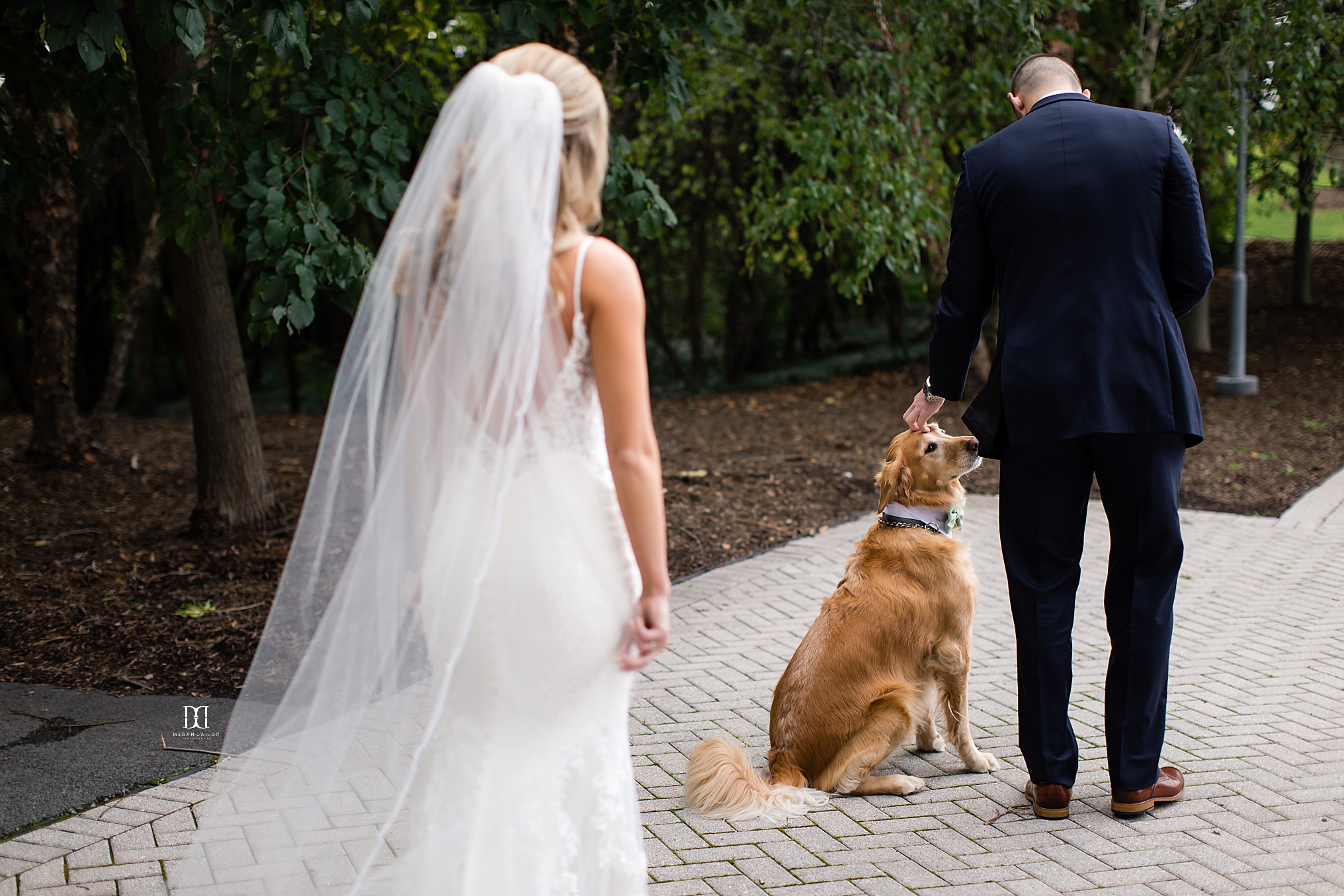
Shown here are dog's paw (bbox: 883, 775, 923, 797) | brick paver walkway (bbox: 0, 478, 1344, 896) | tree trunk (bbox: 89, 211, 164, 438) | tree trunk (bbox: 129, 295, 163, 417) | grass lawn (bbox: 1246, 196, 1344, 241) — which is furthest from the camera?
grass lawn (bbox: 1246, 196, 1344, 241)

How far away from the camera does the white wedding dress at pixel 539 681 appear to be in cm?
229

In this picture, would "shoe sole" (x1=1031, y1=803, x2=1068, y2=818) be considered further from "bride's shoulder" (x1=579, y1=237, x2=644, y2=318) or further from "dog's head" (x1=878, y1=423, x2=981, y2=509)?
"bride's shoulder" (x1=579, y1=237, x2=644, y2=318)

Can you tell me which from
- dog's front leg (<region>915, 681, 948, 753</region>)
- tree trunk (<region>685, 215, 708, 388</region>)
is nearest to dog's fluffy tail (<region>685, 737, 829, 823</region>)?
dog's front leg (<region>915, 681, 948, 753</region>)

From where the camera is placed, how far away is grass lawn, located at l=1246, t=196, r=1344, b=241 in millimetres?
22125

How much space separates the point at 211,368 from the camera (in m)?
6.66

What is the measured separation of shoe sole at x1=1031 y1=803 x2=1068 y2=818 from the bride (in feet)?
5.74

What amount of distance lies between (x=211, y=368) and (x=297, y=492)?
7.47ft

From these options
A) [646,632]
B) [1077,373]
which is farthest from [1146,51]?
[646,632]

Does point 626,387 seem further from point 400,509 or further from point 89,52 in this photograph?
point 89,52

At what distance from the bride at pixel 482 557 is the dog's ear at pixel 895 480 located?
178 cm

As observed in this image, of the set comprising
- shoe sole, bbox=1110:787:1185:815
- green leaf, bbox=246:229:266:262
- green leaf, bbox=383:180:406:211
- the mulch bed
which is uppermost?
green leaf, bbox=383:180:406:211

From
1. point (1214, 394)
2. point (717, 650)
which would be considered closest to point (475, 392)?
point (717, 650)

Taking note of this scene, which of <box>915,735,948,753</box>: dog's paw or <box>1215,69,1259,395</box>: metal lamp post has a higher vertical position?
<box>1215,69,1259,395</box>: metal lamp post
